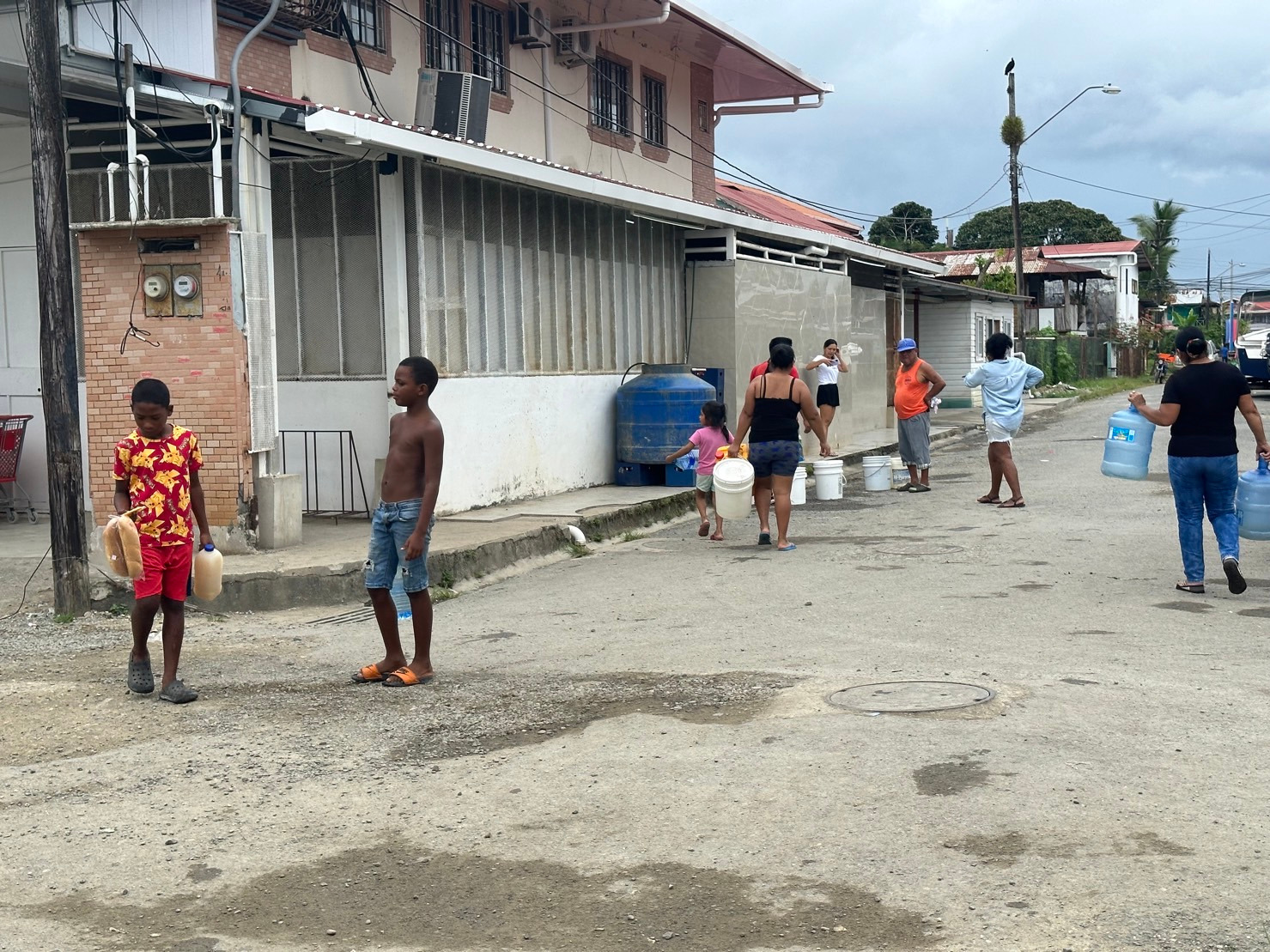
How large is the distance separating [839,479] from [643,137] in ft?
28.8

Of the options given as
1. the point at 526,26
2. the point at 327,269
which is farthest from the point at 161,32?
the point at 526,26

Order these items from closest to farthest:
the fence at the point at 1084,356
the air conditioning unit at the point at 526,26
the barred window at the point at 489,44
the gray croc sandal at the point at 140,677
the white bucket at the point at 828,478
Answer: the gray croc sandal at the point at 140,677, the white bucket at the point at 828,478, the barred window at the point at 489,44, the air conditioning unit at the point at 526,26, the fence at the point at 1084,356

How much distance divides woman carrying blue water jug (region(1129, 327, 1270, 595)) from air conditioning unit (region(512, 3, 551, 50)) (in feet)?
36.9

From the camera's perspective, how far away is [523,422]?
14945mm

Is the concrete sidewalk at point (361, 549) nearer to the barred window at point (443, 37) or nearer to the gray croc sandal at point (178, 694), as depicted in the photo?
the gray croc sandal at point (178, 694)

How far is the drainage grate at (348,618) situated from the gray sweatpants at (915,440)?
26.9 ft

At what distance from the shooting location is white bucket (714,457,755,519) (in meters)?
12.3

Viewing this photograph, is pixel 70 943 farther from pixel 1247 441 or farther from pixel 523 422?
pixel 1247 441

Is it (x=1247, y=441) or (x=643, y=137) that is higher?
(x=643, y=137)

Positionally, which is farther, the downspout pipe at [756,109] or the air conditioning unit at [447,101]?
the downspout pipe at [756,109]

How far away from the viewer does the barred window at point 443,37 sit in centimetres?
1672

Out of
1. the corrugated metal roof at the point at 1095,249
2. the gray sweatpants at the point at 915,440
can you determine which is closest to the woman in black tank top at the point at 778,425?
the gray sweatpants at the point at 915,440

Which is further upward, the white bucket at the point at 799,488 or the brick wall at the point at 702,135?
the brick wall at the point at 702,135

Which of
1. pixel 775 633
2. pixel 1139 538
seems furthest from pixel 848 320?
pixel 775 633
